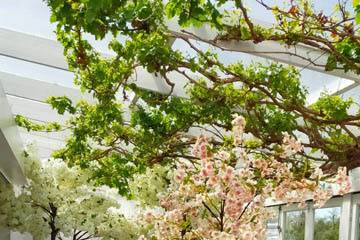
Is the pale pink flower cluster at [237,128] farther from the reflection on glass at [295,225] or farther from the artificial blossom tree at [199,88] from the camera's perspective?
the reflection on glass at [295,225]

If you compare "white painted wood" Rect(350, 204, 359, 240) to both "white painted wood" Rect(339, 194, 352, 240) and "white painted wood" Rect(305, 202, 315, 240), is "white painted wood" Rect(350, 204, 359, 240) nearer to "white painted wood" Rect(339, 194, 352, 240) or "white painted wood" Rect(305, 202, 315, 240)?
"white painted wood" Rect(339, 194, 352, 240)

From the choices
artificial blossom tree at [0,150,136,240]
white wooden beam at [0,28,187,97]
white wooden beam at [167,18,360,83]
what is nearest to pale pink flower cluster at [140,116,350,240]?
white wooden beam at [167,18,360,83]

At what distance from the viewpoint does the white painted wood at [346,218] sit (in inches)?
283

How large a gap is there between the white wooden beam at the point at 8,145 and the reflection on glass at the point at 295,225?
165 inches

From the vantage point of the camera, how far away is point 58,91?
24.5 feet

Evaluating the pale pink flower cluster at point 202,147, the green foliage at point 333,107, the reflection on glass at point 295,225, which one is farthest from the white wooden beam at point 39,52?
the reflection on glass at point 295,225

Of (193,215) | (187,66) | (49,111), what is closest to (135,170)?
(187,66)

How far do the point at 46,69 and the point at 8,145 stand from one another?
173cm

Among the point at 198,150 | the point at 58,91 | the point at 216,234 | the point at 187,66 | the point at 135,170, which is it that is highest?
the point at 58,91

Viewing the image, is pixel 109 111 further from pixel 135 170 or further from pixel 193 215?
pixel 193 215

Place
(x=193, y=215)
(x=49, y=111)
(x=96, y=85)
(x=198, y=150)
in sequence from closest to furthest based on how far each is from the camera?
1. (x=198, y=150)
2. (x=193, y=215)
3. (x=96, y=85)
4. (x=49, y=111)

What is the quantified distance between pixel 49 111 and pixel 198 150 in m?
6.54

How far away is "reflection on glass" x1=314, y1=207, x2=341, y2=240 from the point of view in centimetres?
791

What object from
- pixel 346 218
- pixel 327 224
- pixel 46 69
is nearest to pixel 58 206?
pixel 46 69
